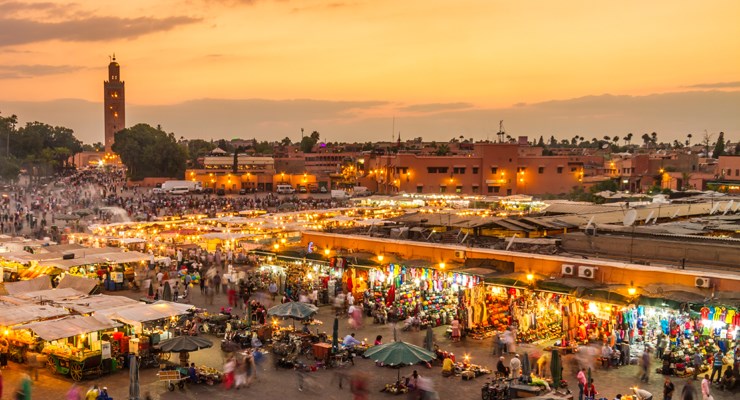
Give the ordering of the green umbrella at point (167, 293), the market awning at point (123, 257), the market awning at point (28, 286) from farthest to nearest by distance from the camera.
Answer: the market awning at point (123, 257), the green umbrella at point (167, 293), the market awning at point (28, 286)

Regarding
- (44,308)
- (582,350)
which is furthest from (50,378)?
(582,350)

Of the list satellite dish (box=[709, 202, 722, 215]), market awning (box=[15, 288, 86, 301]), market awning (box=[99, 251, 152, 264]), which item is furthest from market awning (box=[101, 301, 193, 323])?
satellite dish (box=[709, 202, 722, 215])

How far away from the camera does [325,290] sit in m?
22.3

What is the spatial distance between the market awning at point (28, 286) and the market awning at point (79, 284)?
0.68 meters

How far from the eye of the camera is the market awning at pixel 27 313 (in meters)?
15.8

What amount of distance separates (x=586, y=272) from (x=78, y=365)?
38.3ft

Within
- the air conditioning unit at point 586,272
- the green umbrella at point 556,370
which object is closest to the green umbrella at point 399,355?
the green umbrella at point 556,370

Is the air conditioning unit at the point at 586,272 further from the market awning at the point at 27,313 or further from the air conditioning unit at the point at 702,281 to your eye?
the market awning at the point at 27,313

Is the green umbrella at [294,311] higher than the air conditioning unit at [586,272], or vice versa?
the air conditioning unit at [586,272]

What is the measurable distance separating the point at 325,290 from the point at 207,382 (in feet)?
26.3

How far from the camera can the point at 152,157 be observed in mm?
102188

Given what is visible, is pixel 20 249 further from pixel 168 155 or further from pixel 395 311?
pixel 168 155

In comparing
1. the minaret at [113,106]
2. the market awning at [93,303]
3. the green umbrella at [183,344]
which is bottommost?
the green umbrella at [183,344]

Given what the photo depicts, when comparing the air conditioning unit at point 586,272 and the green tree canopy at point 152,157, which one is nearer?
the air conditioning unit at point 586,272
